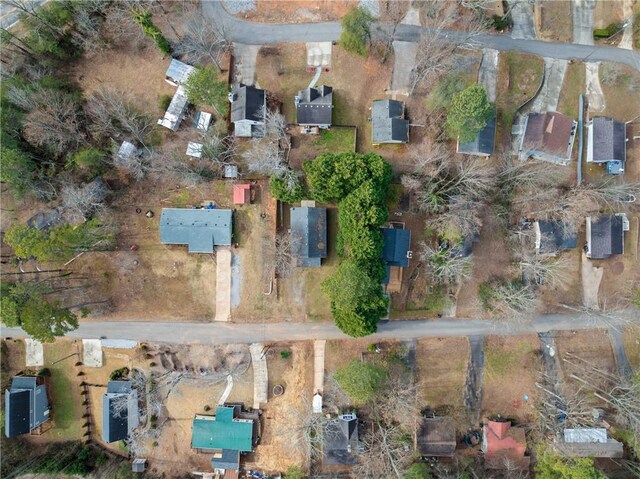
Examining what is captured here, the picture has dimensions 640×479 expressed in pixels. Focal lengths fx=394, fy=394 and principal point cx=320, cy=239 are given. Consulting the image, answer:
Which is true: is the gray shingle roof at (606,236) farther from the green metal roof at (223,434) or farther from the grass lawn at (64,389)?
the grass lawn at (64,389)

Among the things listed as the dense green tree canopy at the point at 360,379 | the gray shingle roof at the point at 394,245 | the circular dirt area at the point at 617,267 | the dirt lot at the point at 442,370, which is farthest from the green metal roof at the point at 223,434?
the circular dirt area at the point at 617,267

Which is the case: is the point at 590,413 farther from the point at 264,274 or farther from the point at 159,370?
the point at 159,370

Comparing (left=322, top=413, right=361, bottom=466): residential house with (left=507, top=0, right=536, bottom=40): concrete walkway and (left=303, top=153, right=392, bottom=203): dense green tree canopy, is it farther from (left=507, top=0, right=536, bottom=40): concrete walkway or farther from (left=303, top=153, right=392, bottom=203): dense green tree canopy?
(left=507, top=0, right=536, bottom=40): concrete walkway

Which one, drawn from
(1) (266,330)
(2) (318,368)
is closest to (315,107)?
(1) (266,330)

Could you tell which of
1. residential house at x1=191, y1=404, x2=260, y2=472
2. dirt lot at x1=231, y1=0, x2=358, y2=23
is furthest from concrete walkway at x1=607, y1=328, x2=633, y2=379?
dirt lot at x1=231, y1=0, x2=358, y2=23

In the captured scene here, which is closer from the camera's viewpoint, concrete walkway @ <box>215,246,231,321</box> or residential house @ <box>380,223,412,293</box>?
residential house @ <box>380,223,412,293</box>

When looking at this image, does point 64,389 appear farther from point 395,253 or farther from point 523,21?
point 523,21

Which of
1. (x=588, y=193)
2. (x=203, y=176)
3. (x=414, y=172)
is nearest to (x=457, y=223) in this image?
(x=414, y=172)
